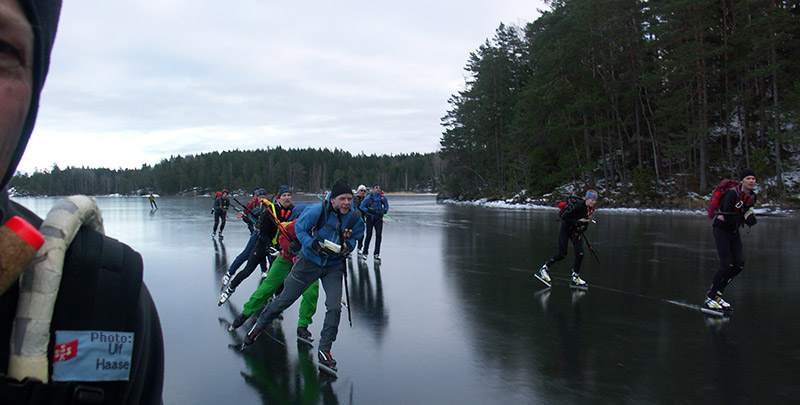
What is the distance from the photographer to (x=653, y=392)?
409 centimetres

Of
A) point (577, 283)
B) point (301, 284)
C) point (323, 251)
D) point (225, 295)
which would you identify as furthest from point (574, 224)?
point (225, 295)

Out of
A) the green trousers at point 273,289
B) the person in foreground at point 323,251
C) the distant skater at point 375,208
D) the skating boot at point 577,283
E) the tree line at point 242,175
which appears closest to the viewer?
the person in foreground at point 323,251

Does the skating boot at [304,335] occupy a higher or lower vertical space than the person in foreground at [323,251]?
lower

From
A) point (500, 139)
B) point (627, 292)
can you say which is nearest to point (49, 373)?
point (627, 292)

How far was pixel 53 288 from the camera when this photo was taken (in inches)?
29.3

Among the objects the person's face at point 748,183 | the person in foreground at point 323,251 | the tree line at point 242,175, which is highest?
the tree line at point 242,175

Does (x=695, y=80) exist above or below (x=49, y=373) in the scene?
above

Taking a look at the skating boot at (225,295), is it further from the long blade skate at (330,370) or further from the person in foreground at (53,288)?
the person in foreground at (53,288)

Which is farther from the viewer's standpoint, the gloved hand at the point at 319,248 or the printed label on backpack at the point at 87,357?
the gloved hand at the point at 319,248

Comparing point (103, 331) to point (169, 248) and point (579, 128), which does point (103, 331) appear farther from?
point (579, 128)

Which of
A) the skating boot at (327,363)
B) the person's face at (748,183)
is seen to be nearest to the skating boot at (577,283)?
the person's face at (748,183)

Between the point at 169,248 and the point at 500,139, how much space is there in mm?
45979

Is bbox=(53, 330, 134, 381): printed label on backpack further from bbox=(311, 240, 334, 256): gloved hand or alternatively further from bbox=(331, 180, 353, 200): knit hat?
bbox=(331, 180, 353, 200): knit hat

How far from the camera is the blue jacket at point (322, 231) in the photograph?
522 centimetres
